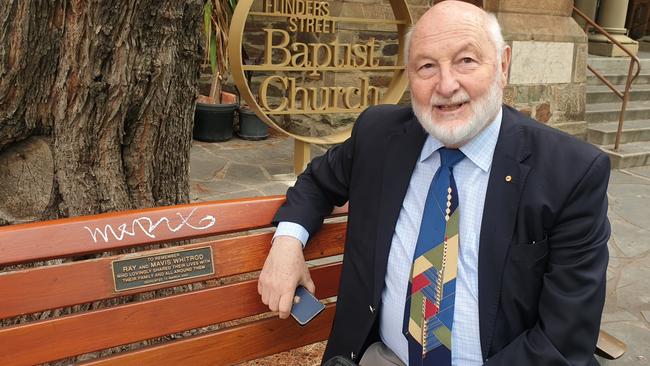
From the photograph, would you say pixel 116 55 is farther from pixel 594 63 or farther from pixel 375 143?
pixel 594 63

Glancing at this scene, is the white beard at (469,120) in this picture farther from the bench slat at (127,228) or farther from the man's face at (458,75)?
the bench slat at (127,228)

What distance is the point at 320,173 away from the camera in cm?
185

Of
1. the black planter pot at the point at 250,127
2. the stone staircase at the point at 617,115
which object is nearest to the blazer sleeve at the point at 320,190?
the black planter pot at the point at 250,127

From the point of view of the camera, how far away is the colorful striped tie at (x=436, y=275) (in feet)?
5.02

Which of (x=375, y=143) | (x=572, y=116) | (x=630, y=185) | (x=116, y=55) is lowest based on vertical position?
(x=630, y=185)

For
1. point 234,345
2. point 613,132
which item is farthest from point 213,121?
point 234,345

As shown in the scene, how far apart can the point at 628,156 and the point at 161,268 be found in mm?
5589

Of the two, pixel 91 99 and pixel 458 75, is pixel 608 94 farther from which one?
pixel 91 99

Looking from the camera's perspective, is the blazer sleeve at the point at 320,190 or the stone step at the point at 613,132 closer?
the blazer sleeve at the point at 320,190

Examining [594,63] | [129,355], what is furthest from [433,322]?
[594,63]

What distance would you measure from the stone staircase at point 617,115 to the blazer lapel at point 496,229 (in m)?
5.05

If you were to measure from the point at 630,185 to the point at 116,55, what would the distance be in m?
4.93

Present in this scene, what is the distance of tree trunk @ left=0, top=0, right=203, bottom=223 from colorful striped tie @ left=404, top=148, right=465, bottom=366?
1008 millimetres

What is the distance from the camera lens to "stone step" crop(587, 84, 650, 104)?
7.29 metres
